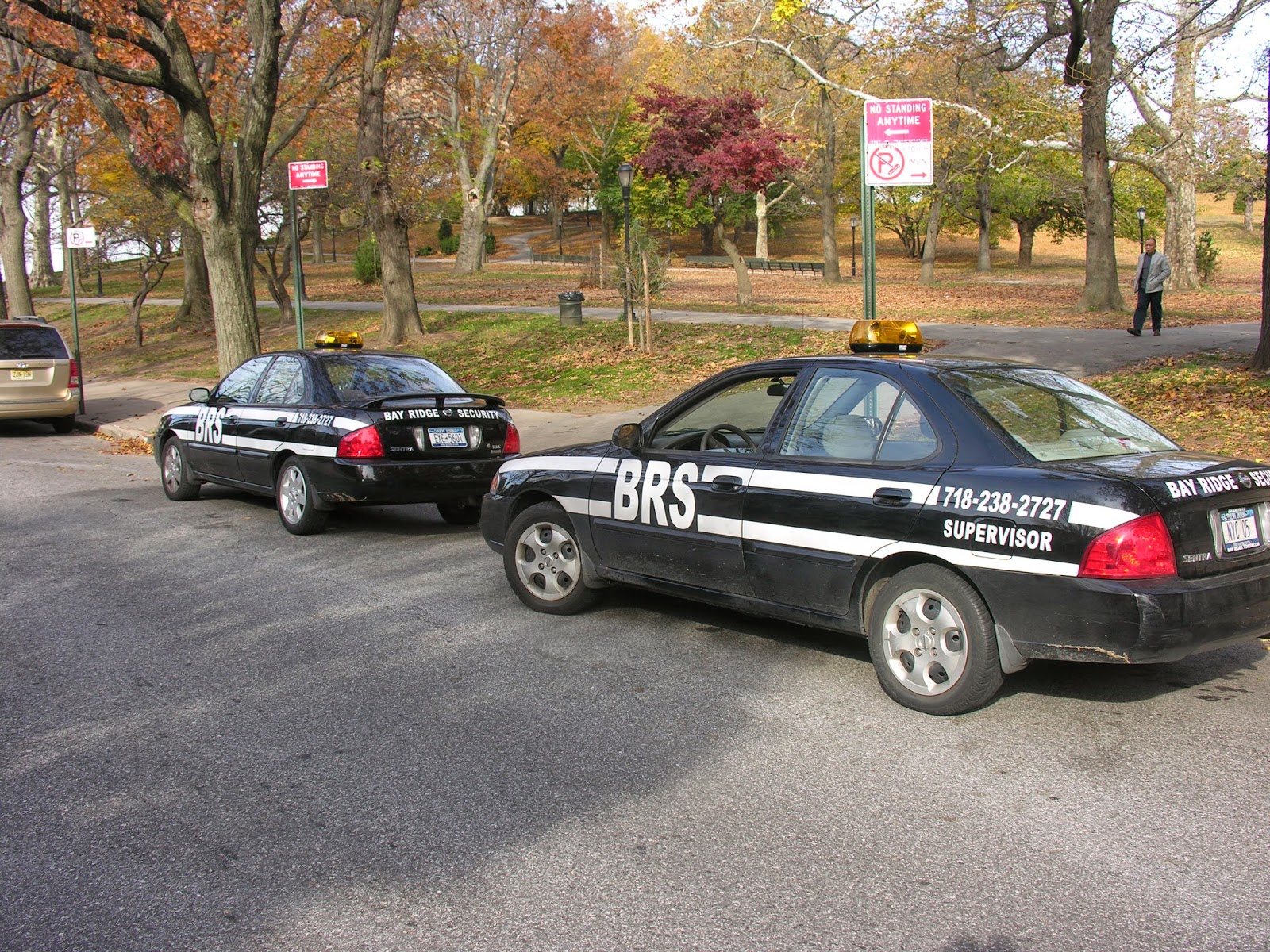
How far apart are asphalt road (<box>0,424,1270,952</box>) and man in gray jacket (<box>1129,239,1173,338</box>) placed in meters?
14.3

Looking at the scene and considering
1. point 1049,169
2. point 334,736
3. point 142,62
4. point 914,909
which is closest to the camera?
point 914,909

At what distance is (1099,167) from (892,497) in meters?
20.9

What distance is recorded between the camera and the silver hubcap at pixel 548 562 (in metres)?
6.73

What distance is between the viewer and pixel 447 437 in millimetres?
9297

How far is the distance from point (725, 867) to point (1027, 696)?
7.27 feet

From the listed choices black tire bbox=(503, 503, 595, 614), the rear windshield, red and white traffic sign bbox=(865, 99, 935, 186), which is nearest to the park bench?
the rear windshield

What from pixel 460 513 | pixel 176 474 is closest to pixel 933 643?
pixel 460 513

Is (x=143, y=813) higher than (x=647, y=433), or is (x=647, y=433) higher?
(x=647, y=433)

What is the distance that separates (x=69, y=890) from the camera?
11.6ft

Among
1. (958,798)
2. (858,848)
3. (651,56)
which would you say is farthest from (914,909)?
(651,56)

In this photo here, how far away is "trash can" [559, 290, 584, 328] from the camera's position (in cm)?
2356

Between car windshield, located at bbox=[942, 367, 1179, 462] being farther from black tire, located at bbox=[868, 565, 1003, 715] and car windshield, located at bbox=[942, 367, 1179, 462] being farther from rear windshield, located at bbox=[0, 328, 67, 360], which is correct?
rear windshield, located at bbox=[0, 328, 67, 360]

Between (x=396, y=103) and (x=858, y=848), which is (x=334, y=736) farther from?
(x=396, y=103)

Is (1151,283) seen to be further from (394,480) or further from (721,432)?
(721,432)
